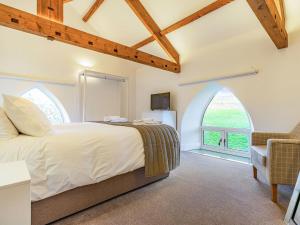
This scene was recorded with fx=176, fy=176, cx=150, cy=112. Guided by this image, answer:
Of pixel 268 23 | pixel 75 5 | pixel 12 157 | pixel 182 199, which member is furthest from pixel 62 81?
pixel 268 23

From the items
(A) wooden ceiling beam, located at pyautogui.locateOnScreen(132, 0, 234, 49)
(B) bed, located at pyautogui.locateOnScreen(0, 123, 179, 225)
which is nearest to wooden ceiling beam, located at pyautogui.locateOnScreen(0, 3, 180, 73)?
(A) wooden ceiling beam, located at pyautogui.locateOnScreen(132, 0, 234, 49)

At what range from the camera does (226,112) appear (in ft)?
14.5

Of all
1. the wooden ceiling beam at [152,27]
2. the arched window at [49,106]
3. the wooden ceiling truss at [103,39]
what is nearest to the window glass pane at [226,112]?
the wooden ceiling beam at [152,27]

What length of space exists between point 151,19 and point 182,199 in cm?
379

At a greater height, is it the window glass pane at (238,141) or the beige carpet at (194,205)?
the window glass pane at (238,141)

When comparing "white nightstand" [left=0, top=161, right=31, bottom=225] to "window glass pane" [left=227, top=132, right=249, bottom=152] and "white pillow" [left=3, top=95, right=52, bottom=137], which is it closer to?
"white pillow" [left=3, top=95, right=52, bottom=137]

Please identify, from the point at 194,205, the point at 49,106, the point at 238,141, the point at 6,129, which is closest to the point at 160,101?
the point at 238,141

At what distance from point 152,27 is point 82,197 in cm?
383

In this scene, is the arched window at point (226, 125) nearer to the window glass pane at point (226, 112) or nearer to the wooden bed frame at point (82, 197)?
the window glass pane at point (226, 112)

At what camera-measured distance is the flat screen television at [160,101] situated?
4.77m

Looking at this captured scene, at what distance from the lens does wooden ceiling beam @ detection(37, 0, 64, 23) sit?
99.7 inches

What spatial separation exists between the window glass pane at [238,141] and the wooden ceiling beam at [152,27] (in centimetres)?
234

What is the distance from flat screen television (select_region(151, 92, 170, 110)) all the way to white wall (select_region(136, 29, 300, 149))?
0.58 meters

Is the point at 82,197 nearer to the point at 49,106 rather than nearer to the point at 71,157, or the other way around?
the point at 71,157
